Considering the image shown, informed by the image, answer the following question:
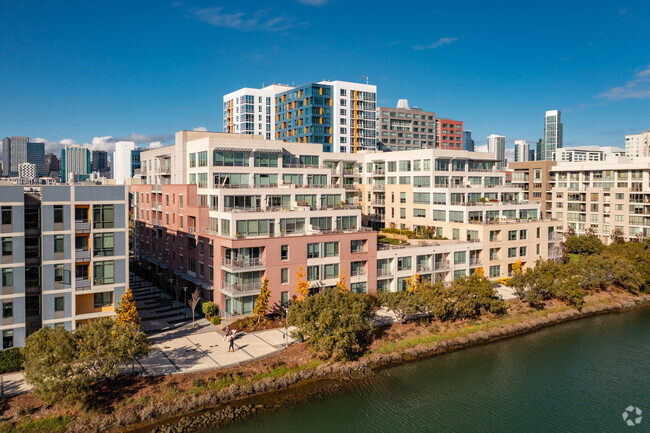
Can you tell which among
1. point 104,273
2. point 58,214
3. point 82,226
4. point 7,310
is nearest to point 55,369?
point 7,310

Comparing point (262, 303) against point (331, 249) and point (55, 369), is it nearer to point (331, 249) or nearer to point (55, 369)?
point (331, 249)

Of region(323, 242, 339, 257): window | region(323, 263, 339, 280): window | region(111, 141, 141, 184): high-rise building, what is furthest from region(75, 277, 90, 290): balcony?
region(111, 141, 141, 184): high-rise building

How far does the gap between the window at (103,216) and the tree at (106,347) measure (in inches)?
346

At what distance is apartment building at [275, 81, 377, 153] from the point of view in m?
105

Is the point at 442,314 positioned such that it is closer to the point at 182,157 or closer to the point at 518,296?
the point at 518,296

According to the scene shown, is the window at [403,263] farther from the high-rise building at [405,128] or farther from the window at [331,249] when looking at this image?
the high-rise building at [405,128]

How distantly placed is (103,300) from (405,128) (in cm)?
11583

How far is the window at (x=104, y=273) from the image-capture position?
1543 inches

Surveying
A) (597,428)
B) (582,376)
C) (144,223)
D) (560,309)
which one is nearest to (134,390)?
(597,428)

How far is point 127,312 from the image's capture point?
126 ft

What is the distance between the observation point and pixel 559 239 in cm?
7144

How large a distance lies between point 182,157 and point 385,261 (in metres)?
25.9

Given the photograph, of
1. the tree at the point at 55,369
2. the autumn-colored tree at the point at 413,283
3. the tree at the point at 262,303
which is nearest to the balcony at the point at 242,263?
the tree at the point at 262,303

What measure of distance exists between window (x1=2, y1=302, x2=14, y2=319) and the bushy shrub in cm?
241
